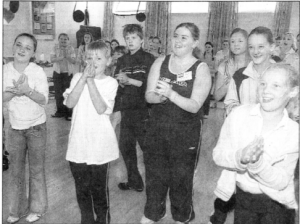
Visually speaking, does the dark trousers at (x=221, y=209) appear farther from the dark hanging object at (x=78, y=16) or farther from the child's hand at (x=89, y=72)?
the dark hanging object at (x=78, y=16)

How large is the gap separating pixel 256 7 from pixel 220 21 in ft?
0.47

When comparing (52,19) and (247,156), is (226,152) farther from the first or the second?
(52,19)

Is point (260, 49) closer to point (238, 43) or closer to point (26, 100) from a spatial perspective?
point (238, 43)

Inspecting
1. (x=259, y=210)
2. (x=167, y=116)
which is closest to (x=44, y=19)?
(x=167, y=116)

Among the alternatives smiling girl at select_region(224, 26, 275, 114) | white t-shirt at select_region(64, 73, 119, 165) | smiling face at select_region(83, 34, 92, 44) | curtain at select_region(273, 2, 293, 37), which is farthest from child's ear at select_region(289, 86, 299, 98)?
smiling face at select_region(83, 34, 92, 44)

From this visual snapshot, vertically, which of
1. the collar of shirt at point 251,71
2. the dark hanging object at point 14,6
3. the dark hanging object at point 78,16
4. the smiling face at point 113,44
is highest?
the dark hanging object at point 14,6

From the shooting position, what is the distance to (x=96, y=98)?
128 centimetres

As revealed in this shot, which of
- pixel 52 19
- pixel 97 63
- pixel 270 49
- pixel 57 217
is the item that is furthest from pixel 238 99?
pixel 57 217

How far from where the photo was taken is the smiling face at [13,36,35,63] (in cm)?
138

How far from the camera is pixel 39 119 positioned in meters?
1.45

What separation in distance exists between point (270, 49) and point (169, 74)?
0.36 meters

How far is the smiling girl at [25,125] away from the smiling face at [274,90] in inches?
33.5

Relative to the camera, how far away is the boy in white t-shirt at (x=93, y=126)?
1303mm

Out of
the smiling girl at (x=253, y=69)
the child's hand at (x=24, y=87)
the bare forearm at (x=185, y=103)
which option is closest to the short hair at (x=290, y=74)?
the smiling girl at (x=253, y=69)
